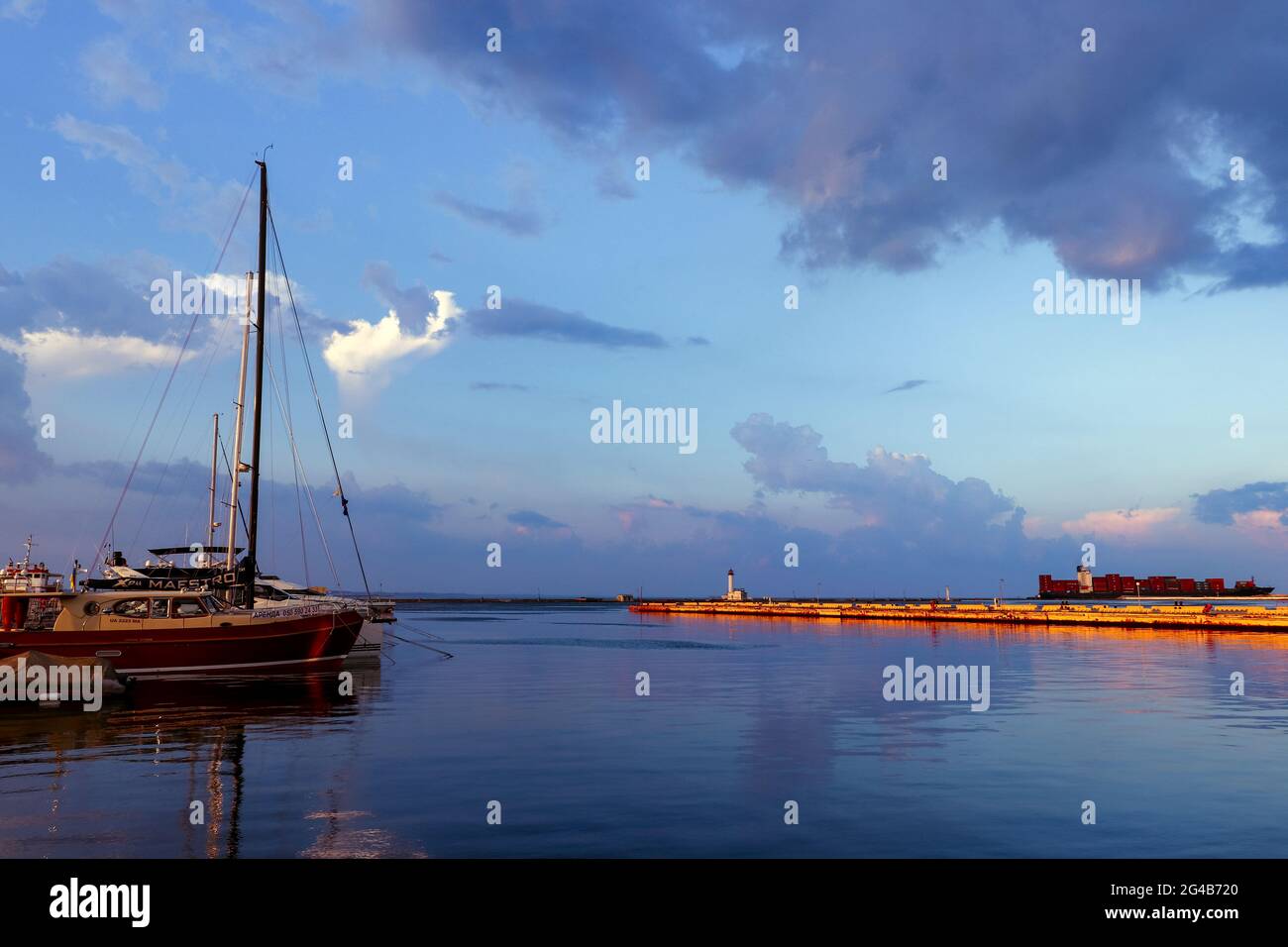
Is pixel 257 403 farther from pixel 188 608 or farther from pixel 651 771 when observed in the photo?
pixel 651 771

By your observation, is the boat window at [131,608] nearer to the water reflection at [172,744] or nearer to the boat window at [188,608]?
the boat window at [188,608]

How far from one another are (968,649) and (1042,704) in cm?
4021

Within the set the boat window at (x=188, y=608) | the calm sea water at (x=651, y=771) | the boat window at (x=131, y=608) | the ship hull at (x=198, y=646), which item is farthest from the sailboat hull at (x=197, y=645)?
the calm sea water at (x=651, y=771)

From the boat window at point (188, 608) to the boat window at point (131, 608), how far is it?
1.36m

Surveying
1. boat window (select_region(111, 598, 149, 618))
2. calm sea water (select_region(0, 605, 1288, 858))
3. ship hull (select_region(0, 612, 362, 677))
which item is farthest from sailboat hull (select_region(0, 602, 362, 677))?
calm sea water (select_region(0, 605, 1288, 858))

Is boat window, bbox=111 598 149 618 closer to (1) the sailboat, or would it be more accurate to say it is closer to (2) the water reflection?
(1) the sailboat

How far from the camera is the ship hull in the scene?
42719 mm

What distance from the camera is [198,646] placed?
44.9 metres

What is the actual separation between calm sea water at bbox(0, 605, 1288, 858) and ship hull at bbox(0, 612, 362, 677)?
48.2 inches

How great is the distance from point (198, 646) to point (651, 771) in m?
30.3
